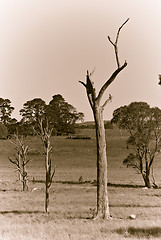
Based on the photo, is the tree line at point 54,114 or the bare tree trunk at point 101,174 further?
the tree line at point 54,114

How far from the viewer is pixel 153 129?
1401 inches

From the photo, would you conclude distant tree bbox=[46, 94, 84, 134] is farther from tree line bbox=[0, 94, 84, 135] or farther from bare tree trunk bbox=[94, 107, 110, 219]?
bare tree trunk bbox=[94, 107, 110, 219]

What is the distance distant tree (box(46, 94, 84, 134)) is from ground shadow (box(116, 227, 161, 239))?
79126mm

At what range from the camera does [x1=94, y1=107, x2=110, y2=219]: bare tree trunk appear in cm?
1425

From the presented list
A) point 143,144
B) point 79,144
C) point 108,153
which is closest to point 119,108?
point 143,144

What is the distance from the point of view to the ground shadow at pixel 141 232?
10.6 metres

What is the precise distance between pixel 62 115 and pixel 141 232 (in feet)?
275

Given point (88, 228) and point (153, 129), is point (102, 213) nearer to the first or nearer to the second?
point (88, 228)

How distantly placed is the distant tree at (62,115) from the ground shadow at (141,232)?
260ft

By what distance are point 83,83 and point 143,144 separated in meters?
22.2

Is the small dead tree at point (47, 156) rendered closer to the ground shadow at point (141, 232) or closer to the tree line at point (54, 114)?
the ground shadow at point (141, 232)

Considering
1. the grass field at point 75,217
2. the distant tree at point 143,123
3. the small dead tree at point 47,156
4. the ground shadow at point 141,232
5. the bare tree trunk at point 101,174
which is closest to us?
the ground shadow at point 141,232

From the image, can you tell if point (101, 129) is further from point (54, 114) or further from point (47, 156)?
point (54, 114)

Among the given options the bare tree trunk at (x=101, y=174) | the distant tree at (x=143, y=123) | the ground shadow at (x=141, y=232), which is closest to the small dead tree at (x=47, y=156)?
the bare tree trunk at (x=101, y=174)
